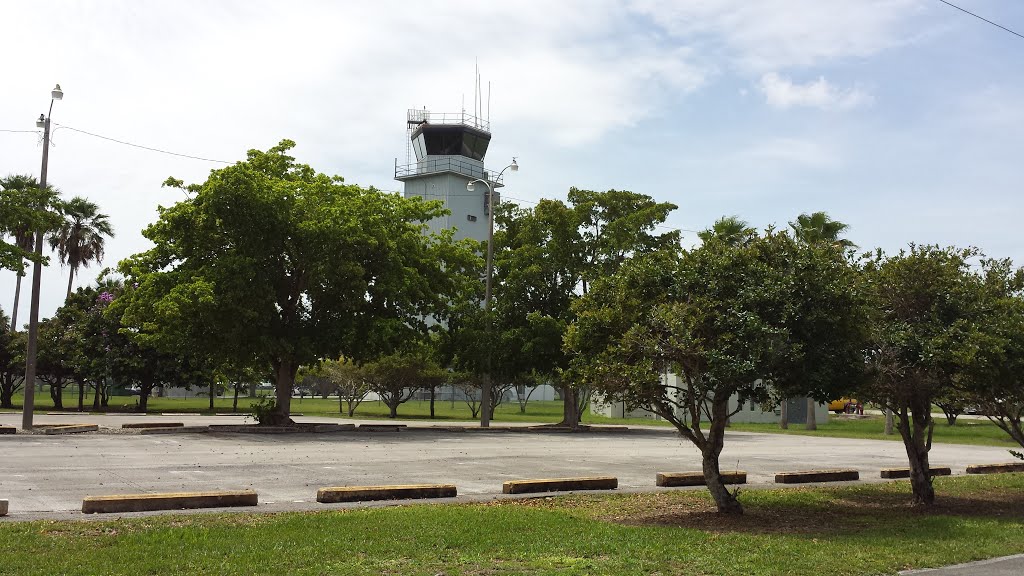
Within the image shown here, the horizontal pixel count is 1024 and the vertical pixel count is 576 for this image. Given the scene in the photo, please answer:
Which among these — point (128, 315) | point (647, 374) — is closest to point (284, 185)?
point (128, 315)

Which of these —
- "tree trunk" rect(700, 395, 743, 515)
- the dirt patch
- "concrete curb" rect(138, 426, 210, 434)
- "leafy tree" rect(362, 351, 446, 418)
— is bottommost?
"concrete curb" rect(138, 426, 210, 434)

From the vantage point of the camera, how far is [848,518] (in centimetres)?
1233

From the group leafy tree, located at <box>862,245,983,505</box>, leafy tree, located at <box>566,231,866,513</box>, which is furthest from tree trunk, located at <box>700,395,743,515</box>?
leafy tree, located at <box>862,245,983,505</box>

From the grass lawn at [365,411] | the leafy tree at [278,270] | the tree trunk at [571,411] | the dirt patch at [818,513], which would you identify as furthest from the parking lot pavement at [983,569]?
the grass lawn at [365,411]

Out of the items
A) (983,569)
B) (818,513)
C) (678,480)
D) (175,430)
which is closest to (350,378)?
(175,430)

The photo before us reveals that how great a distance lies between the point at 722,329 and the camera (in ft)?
36.3

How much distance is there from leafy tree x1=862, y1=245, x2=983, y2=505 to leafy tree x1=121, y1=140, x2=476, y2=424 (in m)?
19.5

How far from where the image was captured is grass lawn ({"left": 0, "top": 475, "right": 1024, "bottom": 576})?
8047mm

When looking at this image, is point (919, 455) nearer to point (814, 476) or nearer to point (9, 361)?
point (814, 476)

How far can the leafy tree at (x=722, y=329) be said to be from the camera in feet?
35.6

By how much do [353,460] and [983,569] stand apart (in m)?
13.3

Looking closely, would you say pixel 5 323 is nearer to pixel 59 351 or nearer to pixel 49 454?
pixel 59 351

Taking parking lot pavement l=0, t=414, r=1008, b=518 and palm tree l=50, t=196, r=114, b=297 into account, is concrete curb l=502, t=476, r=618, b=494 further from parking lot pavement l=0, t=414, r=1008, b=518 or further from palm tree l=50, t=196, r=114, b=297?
palm tree l=50, t=196, r=114, b=297

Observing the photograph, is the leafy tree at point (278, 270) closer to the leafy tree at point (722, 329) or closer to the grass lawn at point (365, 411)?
the grass lawn at point (365, 411)
